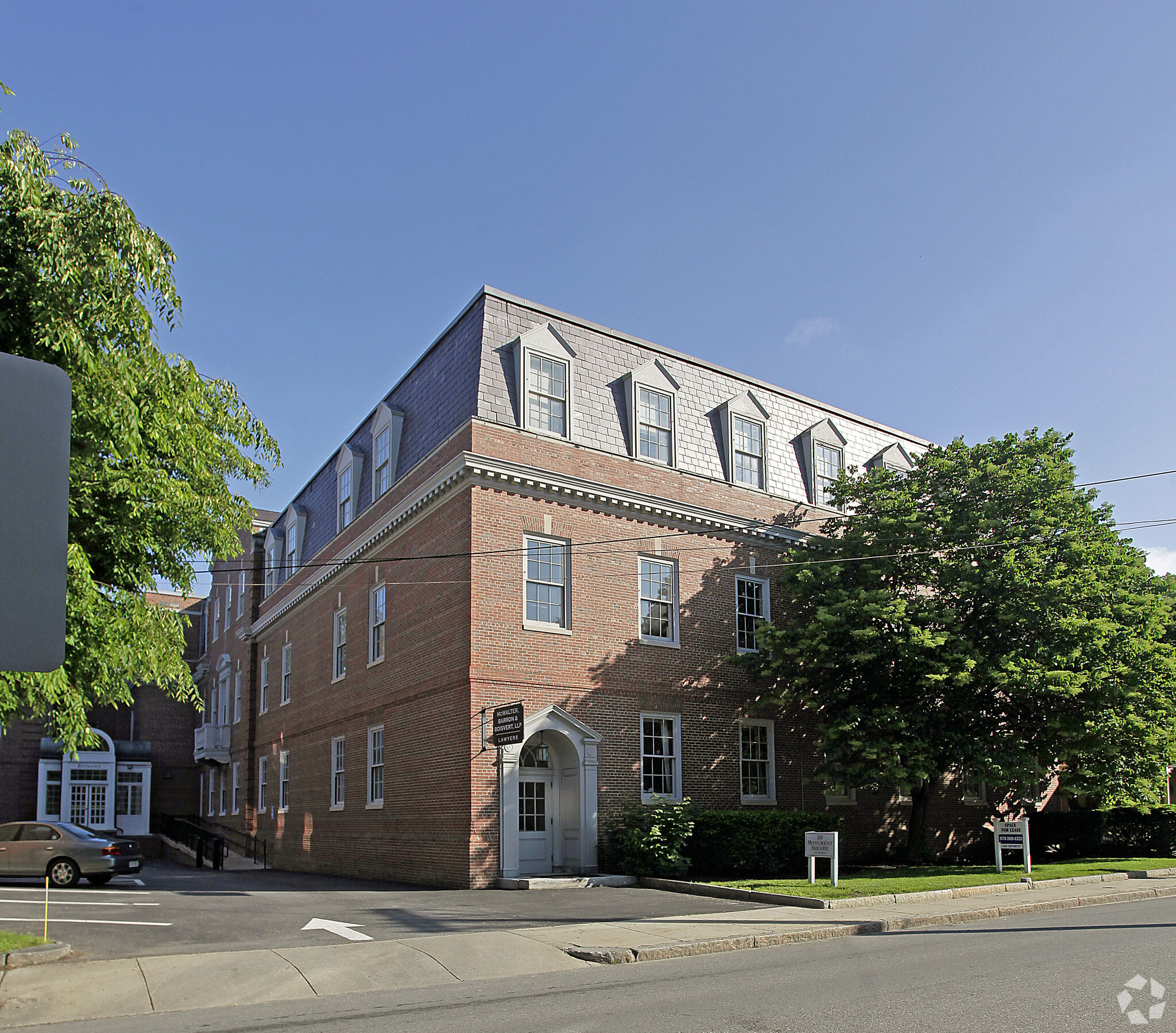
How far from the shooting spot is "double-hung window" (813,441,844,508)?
28109 mm

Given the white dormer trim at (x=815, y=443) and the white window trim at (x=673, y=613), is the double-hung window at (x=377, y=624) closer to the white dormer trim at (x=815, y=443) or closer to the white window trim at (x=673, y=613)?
the white window trim at (x=673, y=613)

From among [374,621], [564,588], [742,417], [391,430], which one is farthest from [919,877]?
[391,430]

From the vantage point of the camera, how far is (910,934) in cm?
1384

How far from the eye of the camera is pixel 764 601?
84.2ft

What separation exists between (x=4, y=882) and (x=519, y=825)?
12.4 metres

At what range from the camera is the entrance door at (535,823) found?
2092cm

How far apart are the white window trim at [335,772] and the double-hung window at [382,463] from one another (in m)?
6.91

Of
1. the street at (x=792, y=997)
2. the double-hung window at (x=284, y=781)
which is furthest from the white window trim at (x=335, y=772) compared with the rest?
the street at (x=792, y=997)

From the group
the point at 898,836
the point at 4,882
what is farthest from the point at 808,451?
the point at 4,882

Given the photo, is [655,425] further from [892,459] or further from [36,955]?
[36,955]

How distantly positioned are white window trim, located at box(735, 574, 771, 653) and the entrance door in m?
5.91

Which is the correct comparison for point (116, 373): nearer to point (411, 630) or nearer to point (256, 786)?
point (411, 630)

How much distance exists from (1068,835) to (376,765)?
19636mm

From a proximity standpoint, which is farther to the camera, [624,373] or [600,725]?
[624,373]
